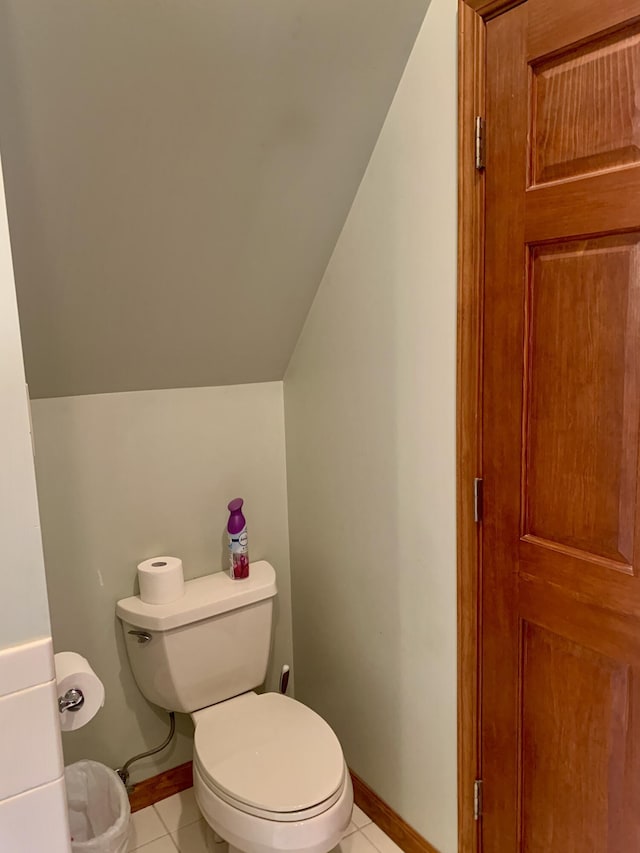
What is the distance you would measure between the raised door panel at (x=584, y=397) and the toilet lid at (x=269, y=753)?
2.53ft

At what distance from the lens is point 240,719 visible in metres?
1.77

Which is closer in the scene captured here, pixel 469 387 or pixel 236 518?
pixel 469 387

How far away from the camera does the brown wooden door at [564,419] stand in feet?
3.64

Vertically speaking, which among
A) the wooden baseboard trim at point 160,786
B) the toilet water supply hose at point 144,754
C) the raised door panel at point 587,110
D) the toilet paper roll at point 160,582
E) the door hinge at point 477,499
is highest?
the raised door panel at point 587,110

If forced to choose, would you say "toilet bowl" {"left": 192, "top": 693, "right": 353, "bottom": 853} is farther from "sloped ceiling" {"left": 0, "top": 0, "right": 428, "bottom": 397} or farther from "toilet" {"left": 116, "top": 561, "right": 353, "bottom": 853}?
"sloped ceiling" {"left": 0, "top": 0, "right": 428, "bottom": 397}

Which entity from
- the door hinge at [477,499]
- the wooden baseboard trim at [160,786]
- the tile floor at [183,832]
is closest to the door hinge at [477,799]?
the tile floor at [183,832]

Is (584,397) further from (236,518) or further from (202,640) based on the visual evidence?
(202,640)

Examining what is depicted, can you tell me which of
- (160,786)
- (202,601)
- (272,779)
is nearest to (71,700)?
(272,779)

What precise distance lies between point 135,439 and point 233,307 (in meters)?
0.47

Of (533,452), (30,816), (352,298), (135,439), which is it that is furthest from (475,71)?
(30,816)

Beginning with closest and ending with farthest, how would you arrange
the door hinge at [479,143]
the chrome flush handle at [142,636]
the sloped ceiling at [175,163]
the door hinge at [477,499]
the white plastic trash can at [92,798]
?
the sloped ceiling at [175,163], the door hinge at [479,143], the door hinge at [477,499], the white plastic trash can at [92,798], the chrome flush handle at [142,636]

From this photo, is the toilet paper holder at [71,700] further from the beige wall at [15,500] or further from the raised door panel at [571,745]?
the raised door panel at [571,745]

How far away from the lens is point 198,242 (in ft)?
5.22

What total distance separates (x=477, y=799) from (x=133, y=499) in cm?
117
